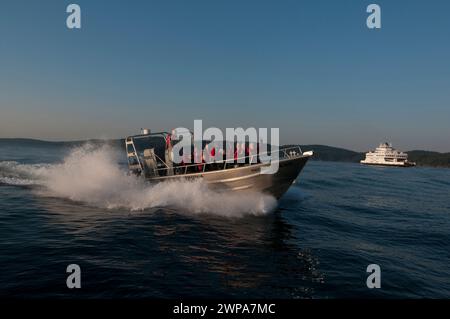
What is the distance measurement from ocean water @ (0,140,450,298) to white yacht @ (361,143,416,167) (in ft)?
380

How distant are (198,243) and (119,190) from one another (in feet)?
34.6

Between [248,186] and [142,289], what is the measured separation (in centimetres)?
1039

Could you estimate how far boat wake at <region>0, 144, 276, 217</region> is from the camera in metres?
17.3

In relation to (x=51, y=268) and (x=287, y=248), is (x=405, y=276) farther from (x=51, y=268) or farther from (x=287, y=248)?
(x=51, y=268)

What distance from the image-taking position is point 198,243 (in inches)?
471

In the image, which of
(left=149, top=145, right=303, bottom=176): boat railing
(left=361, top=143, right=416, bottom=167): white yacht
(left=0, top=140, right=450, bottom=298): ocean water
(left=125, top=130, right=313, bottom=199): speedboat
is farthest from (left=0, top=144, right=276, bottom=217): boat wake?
(left=361, top=143, right=416, bottom=167): white yacht

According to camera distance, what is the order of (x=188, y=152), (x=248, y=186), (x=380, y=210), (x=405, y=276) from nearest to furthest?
(x=405, y=276)
(x=248, y=186)
(x=188, y=152)
(x=380, y=210)

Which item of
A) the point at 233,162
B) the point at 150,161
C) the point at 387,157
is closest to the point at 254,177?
the point at 233,162

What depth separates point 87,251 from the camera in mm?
10328

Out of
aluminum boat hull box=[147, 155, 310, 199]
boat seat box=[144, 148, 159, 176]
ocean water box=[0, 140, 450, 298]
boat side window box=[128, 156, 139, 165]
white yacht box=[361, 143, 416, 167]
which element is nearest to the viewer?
ocean water box=[0, 140, 450, 298]

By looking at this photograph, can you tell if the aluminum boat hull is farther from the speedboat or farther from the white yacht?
the white yacht

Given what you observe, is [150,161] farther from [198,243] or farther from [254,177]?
[198,243]
